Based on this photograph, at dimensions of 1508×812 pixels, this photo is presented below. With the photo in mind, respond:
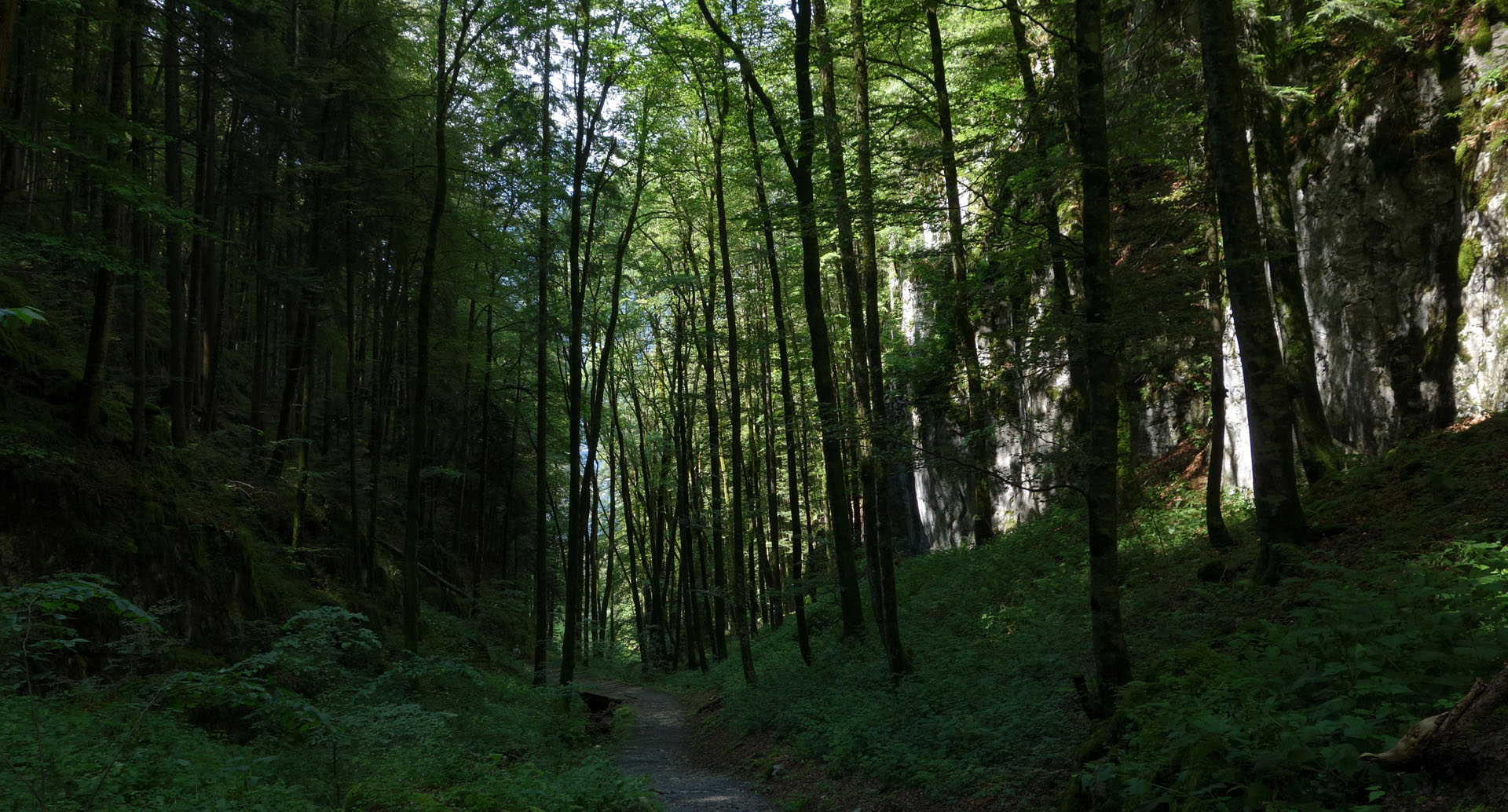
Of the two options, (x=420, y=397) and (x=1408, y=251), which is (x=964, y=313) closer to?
(x=1408, y=251)

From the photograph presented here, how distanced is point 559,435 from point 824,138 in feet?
64.4

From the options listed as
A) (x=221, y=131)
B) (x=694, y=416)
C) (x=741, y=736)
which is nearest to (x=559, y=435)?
(x=694, y=416)

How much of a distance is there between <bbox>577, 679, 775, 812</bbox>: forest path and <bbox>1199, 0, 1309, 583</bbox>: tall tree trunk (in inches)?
237

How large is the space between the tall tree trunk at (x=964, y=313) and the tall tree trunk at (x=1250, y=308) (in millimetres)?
2771

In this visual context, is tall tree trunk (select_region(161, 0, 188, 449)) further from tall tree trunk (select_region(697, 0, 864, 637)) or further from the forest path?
the forest path

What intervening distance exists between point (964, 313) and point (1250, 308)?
7.90 m

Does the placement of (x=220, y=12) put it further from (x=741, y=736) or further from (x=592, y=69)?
(x=741, y=736)

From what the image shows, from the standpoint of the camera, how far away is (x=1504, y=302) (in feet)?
26.9

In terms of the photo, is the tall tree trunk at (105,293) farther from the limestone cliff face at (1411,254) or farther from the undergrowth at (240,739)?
the limestone cliff face at (1411,254)

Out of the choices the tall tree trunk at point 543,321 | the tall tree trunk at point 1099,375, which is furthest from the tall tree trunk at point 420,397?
the tall tree trunk at point 1099,375

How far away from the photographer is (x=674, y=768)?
1176 cm

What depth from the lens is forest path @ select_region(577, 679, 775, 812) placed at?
351 inches

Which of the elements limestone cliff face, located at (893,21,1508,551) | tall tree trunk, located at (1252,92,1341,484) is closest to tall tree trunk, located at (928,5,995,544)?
limestone cliff face, located at (893,21,1508,551)

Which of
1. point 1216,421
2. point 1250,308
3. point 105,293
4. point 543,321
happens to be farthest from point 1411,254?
point 105,293
